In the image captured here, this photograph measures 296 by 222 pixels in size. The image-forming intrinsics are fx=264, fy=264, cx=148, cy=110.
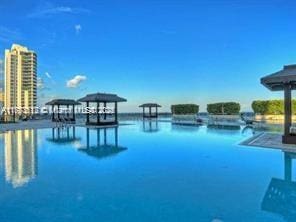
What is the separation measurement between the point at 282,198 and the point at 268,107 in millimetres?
23559

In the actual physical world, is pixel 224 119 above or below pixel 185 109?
below

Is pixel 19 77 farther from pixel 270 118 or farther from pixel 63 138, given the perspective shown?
pixel 270 118

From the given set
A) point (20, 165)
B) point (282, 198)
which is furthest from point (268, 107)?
point (20, 165)

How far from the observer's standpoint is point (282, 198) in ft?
14.0

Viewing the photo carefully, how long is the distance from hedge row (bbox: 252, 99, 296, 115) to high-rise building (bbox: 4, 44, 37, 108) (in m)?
44.6

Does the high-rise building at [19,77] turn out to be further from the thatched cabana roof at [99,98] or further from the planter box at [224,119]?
the planter box at [224,119]

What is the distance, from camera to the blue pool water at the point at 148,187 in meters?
3.57

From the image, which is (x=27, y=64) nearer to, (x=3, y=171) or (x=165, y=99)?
(x=165, y=99)

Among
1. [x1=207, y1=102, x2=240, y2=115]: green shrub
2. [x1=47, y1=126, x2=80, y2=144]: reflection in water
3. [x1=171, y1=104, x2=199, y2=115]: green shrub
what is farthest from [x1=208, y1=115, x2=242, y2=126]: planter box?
[x1=47, y1=126, x2=80, y2=144]: reflection in water

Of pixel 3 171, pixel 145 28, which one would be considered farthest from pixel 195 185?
pixel 145 28

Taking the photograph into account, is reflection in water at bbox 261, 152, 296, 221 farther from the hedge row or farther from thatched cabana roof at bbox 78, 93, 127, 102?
the hedge row

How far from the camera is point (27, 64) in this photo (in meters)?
56.8

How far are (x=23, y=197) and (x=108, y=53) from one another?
22.2 metres

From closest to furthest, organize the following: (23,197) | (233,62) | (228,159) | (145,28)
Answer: (23,197) < (228,159) < (145,28) < (233,62)
